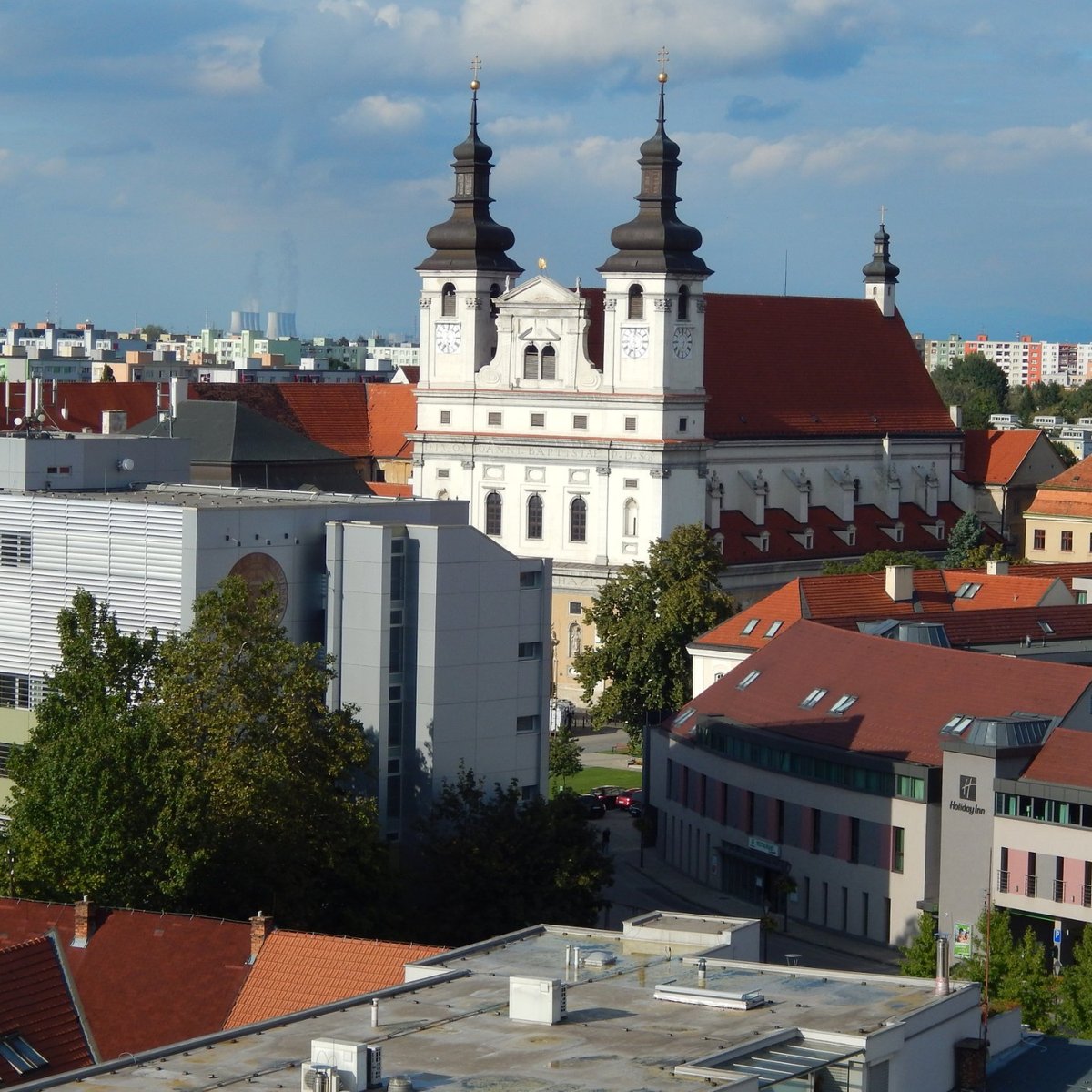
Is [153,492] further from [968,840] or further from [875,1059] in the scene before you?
[875,1059]

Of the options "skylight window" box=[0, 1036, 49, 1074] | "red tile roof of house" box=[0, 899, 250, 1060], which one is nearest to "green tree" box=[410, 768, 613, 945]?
"red tile roof of house" box=[0, 899, 250, 1060]

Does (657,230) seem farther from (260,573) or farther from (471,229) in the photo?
(260,573)

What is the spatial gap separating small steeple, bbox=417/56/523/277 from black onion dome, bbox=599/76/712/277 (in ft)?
21.3

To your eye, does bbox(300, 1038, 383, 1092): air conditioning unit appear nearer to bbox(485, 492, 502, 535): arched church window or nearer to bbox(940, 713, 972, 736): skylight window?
bbox(940, 713, 972, 736): skylight window

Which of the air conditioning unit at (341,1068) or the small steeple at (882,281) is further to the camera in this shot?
the small steeple at (882,281)

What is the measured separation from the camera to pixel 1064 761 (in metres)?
57.3

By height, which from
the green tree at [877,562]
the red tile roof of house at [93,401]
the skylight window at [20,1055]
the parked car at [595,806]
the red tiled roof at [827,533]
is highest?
the red tile roof of house at [93,401]

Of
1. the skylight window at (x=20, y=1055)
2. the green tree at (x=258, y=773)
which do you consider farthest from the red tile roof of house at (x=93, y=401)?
the skylight window at (x=20, y=1055)

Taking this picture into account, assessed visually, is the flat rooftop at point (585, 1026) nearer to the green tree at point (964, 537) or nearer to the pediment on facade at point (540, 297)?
the pediment on facade at point (540, 297)

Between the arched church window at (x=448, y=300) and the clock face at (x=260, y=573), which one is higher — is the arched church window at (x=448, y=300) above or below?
above

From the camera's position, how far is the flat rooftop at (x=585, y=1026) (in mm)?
29031

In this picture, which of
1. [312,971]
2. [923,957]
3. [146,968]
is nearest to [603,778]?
[923,957]

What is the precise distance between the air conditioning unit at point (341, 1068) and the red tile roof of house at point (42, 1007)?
1073cm

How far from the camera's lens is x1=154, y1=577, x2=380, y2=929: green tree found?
48.1 m
